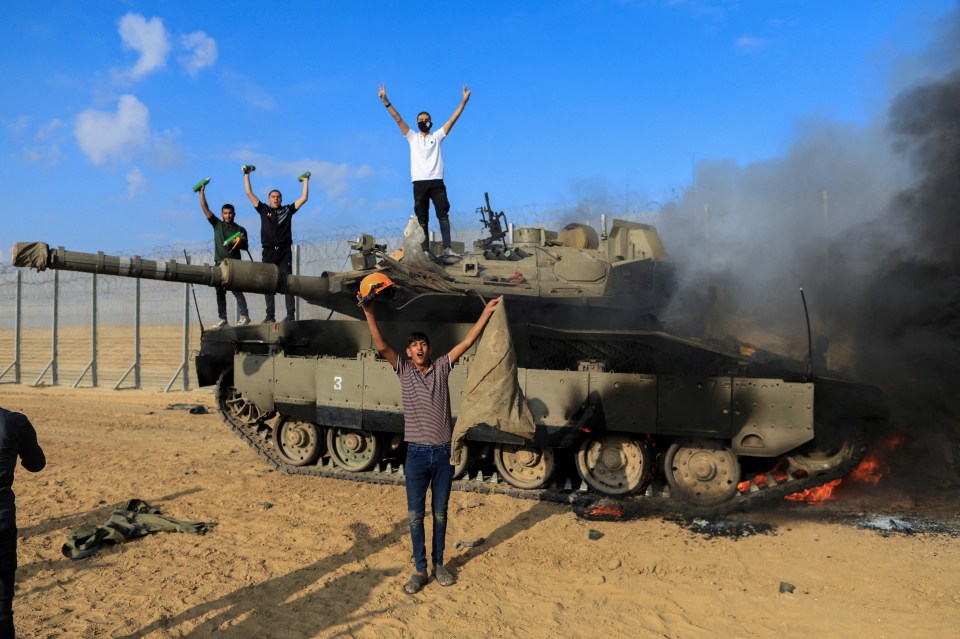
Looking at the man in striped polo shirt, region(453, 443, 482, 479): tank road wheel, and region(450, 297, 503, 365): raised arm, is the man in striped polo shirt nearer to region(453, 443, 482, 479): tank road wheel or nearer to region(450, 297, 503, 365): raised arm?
region(450, 297, 503, 365): raised arm

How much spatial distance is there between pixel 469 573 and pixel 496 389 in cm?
145

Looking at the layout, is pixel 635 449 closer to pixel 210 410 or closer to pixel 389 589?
pixel 389 589

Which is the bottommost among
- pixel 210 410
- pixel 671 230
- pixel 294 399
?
pixel 210 410

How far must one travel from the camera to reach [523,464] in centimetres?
823

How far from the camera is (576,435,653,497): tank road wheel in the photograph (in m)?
7.73

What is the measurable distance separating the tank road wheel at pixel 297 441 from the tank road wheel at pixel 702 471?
455cm

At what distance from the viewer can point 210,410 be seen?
15625 mm

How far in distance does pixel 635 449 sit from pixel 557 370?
3.94 ft

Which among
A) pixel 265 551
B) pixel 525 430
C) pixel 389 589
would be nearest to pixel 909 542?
pixel 525 430

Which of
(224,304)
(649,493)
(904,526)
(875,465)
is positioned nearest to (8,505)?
(649,493)

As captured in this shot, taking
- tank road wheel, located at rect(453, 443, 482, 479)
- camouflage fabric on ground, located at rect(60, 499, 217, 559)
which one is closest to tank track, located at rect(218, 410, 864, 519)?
tank road wheel, located at rect(453, 443, 482, 479)

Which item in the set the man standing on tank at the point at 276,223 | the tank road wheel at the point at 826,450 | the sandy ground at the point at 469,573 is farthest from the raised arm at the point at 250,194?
the tank road wheel at the point at 826,450

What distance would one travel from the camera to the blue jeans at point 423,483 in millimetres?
5070

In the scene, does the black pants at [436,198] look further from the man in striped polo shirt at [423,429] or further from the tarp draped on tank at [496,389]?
the man in striped polo shirt at [423,429]
